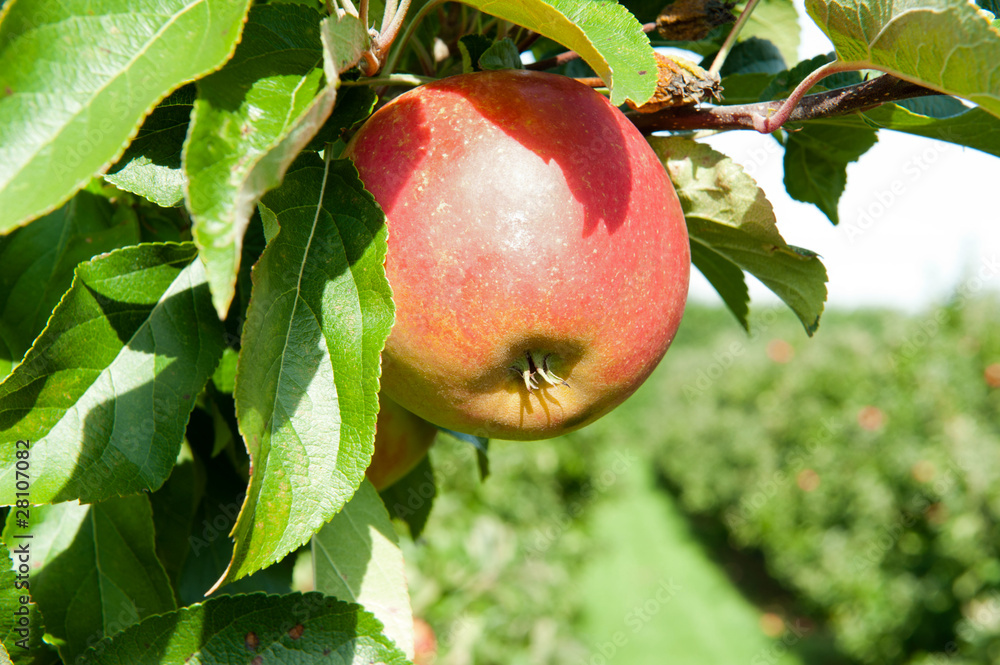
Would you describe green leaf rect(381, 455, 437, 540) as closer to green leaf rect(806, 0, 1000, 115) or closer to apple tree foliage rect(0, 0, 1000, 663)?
apple tree foliage rect(0, 0, 1000, 663)

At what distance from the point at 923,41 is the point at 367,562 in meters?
0.74

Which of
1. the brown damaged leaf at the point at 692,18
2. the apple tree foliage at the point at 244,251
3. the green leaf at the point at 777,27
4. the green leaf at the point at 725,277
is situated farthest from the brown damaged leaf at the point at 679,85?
Result: the green leaf at the point at 777,27

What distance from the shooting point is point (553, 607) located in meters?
4.85

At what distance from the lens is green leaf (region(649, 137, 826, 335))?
0.79 meters

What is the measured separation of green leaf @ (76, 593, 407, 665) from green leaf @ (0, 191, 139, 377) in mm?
312

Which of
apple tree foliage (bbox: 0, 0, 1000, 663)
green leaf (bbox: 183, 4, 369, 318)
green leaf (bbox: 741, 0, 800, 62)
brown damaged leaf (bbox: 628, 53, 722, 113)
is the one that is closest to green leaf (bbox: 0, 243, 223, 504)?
apple tree foliage (bbox: 0, 0, 1000, 663)

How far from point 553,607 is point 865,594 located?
204cm

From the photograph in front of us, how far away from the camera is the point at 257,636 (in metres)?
0.69

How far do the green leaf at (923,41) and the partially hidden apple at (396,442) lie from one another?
64 cm

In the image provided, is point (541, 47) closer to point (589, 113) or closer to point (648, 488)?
point (589, 113)

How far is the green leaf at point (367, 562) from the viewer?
0.86 m

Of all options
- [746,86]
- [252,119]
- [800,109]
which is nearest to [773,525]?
[746,86]

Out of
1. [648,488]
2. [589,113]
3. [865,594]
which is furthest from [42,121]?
[648,488]

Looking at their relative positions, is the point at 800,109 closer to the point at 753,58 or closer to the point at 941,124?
the point at 941,124
